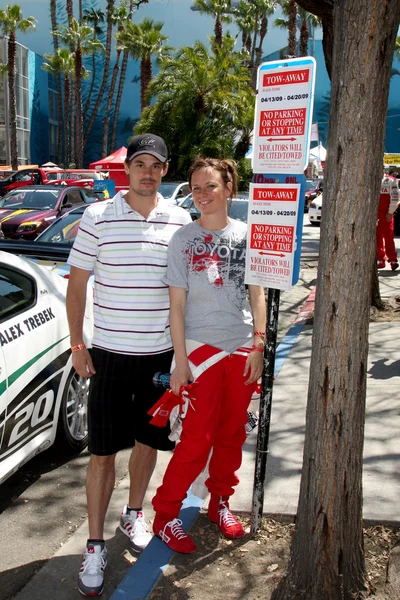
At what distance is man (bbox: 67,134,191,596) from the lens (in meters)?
3.12

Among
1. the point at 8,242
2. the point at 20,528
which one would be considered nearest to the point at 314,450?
the point at 20,528

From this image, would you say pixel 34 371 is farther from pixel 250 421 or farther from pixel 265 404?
pixel 265 404

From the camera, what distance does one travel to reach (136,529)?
339cm

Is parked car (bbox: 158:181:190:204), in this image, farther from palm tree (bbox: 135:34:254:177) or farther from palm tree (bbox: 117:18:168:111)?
palm tree (bbox: 117:18:168:111)

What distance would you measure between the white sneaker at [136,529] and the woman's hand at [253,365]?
3.12ft

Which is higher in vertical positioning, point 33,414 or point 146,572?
point 33,414


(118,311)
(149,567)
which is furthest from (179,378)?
(149,567)

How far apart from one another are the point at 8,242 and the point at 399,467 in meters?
4.30

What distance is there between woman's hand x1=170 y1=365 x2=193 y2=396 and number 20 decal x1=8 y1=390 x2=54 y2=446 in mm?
1075

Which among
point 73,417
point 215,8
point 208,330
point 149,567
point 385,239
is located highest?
point 215,8

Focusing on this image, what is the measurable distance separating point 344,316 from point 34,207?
14.7 m

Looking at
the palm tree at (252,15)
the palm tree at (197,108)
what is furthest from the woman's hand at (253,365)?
the palm tree at (252,15)

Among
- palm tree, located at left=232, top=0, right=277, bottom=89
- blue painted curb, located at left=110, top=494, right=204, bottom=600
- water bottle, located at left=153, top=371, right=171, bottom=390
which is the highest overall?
palm tree, located at left=232, top=0, right=277, bottom=89

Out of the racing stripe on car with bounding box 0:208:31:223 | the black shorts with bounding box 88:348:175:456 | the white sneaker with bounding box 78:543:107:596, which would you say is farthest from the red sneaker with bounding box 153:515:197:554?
the racing stripe on car with bounding box 0:208:31:223
